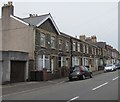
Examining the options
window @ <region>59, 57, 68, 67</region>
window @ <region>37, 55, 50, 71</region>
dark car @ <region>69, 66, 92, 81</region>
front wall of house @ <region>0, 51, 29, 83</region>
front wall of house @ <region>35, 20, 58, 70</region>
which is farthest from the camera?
window @ <region>59, 57, 68, 67</region>

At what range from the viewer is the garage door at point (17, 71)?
25.6m

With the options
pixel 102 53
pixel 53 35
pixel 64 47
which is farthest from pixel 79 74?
pixel 102 53

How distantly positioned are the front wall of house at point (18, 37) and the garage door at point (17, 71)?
2.36 metres

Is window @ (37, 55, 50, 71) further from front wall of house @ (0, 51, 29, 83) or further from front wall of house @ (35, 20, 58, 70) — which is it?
A: front wall of house @ (0, 51, 29, 83)

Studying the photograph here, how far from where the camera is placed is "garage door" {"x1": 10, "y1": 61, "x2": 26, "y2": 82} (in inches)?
1007

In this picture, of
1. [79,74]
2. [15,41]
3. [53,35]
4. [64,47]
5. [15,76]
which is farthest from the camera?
[64,47]

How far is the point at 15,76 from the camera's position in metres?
25.9

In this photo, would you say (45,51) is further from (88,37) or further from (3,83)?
(88,37)

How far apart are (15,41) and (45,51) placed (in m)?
3.78

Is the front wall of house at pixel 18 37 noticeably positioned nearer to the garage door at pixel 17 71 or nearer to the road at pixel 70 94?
the garage door at pixel 17 71

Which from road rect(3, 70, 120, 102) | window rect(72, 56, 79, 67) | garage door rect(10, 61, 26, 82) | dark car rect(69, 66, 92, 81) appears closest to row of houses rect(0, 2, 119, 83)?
garage door rect(10, 61, 26, 82)

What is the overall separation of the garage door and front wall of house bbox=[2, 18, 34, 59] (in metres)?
2.36

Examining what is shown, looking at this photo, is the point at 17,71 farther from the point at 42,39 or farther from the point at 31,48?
the point at 42,39

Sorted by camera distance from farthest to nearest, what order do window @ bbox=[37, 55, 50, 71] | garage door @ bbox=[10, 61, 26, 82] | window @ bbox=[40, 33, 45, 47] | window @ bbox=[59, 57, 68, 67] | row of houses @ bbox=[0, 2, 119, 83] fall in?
window @ bbox=[59, 57, 68, 67] < window @ bbox=[40, 33, 45, 47] < window @ bbox=[37, 55, 50, 71] < row of houses @ bbox=[0, 2, 119, 83] < garage door @ bbox=[10, 61, 26, 82]
